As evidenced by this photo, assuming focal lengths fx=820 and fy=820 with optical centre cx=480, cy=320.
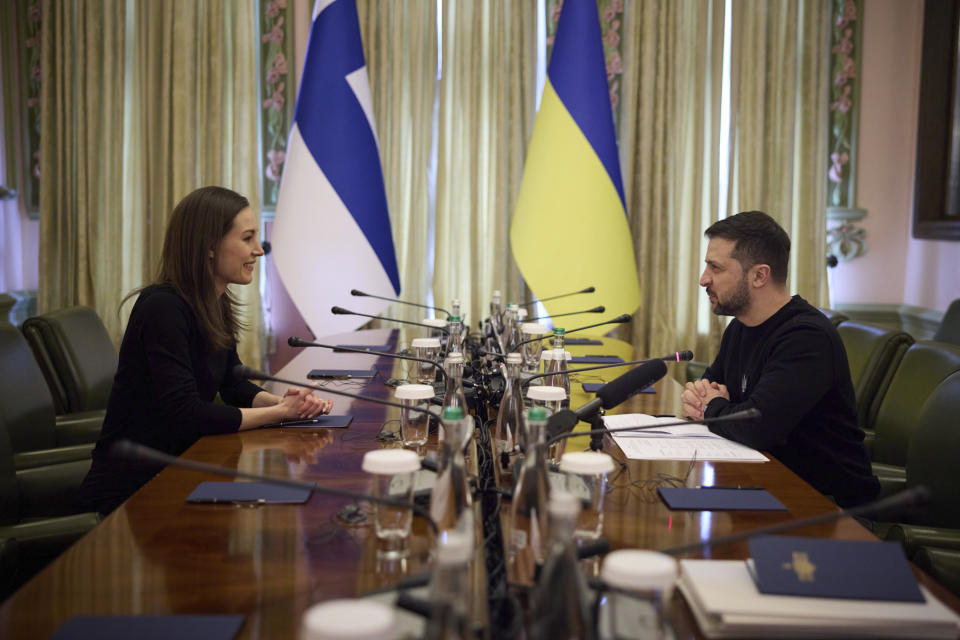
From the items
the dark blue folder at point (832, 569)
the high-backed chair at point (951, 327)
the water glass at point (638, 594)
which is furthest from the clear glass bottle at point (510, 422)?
the high-backed chair at point (951, 327)

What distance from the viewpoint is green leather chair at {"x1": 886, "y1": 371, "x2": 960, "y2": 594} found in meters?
1.64

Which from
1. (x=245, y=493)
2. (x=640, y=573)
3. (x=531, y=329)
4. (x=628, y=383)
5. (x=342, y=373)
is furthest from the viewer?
(x=531, y=329)

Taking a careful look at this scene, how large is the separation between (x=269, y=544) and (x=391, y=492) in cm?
22

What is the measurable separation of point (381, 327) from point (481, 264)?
0.69 metres

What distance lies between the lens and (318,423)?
6.92 ft

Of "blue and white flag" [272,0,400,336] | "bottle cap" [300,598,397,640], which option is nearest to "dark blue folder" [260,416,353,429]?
"bottle cap" [300,598,397,640]

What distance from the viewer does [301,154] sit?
167 inches

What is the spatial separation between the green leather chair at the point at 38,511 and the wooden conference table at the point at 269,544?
250 millimetres

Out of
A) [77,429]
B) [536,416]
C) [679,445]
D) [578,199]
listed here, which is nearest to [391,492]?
[536,416]

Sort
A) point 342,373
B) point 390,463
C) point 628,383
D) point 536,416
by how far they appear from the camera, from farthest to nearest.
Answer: point 342,373
point 628,383
point 536,416
point 390,463

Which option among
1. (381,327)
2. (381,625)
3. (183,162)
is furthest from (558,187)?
(381,625)

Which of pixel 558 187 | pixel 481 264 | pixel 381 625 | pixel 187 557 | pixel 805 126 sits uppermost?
pixel 805 126

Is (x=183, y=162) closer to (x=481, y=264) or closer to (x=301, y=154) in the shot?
(x=301, y=154)

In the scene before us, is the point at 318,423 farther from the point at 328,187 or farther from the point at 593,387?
the point at 328,187
